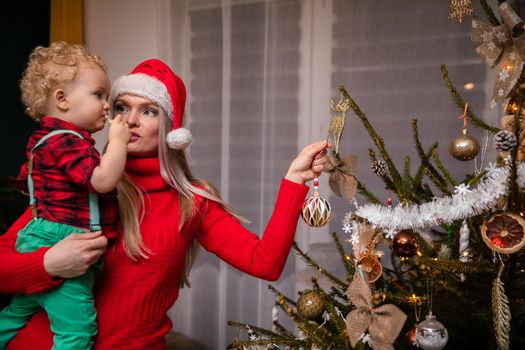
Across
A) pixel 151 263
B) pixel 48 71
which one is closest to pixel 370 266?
pixel 151 263

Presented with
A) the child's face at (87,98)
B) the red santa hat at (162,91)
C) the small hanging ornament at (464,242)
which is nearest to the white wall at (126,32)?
the red santa hat at (162,91)

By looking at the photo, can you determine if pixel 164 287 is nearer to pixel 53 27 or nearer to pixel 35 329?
pixel 35 329

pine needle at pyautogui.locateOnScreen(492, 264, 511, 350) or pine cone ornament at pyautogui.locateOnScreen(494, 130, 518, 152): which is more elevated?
pine cone ornament at pyautogui.locateOnScreen(494, 130, 518, 152)

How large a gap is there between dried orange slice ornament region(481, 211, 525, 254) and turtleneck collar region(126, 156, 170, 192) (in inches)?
32.3

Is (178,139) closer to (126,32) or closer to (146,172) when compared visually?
(146,172)

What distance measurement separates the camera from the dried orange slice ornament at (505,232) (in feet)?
2.50

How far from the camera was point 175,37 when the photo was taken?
261 centimetres

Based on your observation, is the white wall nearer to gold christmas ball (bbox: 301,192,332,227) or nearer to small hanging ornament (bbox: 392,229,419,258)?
gold christmas ball (bbox: 301,192,332,227)

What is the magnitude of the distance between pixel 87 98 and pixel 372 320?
0.81 metres

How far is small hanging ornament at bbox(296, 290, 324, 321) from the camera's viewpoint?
3.49 feet

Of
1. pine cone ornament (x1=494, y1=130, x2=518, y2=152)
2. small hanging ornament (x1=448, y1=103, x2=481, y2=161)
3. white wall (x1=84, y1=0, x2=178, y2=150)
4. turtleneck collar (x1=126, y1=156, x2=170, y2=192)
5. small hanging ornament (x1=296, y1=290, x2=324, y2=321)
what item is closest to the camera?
pine cone ornament (x1=494, y1=130, x2=518, y2=152)

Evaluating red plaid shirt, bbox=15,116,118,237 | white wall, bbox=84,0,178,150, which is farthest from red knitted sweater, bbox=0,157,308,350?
white wall, bbox=84,0,178,150

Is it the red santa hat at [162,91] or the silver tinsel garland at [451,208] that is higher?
the red santa hat at [162,91]

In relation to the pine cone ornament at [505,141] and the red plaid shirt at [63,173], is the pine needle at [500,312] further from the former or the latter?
Result: the red plaid shirt at [63,173]
